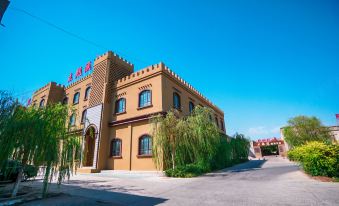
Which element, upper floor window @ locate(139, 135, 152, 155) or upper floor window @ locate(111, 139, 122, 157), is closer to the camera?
upper floor window @ locate(139, 135, 152, 155)

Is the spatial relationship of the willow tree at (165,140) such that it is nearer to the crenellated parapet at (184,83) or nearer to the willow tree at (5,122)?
the crenellated parapet at (184,83)

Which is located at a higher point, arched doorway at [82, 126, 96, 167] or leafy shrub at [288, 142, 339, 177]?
arched doorway at [82, 126, 96, 167]

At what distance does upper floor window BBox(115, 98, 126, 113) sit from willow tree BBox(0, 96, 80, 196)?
10.3 metres

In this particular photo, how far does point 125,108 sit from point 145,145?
4.51 m

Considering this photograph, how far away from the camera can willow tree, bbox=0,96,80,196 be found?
5740mm

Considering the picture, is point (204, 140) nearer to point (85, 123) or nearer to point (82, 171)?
point (82, 171)

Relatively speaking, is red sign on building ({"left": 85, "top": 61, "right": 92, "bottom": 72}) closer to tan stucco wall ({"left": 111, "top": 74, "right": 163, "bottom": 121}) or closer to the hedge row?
tan stucco wall ({"left": 111, "top": 74, "right": 163, "bottom": 121})

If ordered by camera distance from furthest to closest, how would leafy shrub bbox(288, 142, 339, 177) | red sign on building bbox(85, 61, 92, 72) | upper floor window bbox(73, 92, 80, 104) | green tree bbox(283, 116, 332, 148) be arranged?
green tree bbox(283, 116, 332, 148) < upper floor window bbox(73, 92, 80, 104) < red sign on building bbox(85, 61, 92, 72) < leafy shrub bbox(288, 142, 339, 177)

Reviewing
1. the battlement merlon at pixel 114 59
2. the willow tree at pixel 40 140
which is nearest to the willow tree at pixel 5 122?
the willow tree at pixel 40 140

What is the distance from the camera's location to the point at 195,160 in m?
13.8

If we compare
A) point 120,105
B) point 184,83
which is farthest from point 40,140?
point 184,83

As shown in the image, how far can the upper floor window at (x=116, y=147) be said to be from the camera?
16203 millimetres

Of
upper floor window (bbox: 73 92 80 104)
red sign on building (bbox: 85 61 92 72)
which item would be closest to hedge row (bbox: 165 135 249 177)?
red sign on building (bbox: 85 61 92 72)

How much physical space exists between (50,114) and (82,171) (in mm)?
11546
